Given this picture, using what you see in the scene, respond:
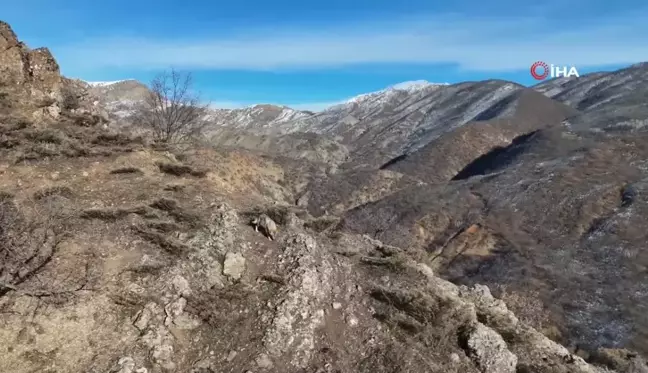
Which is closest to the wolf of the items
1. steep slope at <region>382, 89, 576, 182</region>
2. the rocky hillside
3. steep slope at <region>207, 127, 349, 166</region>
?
the rocky hillside

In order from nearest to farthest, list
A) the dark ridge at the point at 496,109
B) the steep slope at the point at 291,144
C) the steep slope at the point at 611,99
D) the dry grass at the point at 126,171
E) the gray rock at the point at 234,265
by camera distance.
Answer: the gray rock at the point at 234,265, the dry grass at the point at 126,171, the steep slope at the point at 611,99, the steep slope at the point at 291,144, the dark ridge at the point at 496,109

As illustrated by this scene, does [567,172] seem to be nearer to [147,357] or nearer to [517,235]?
[517,235]

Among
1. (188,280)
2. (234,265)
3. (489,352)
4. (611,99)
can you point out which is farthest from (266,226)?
(611,99)

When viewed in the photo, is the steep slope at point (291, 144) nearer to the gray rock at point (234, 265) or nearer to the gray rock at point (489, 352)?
the gray rock at point (234, 265)

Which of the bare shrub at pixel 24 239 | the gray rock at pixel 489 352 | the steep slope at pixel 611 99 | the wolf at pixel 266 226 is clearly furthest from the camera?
the steep slope at pixel 611 99

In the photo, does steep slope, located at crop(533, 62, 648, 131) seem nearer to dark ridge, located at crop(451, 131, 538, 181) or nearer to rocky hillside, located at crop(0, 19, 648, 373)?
dark ridge, located at crop(451, 131, 538, 181)

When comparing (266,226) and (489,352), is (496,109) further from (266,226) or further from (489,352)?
(489,352)

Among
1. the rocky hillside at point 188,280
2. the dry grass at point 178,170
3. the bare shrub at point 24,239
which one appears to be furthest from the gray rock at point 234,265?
the bare shrub at point 24,239

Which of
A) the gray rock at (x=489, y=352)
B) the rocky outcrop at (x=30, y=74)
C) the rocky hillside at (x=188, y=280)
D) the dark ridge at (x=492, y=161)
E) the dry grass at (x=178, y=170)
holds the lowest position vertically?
the dark ridge at (x=492, y=161)
